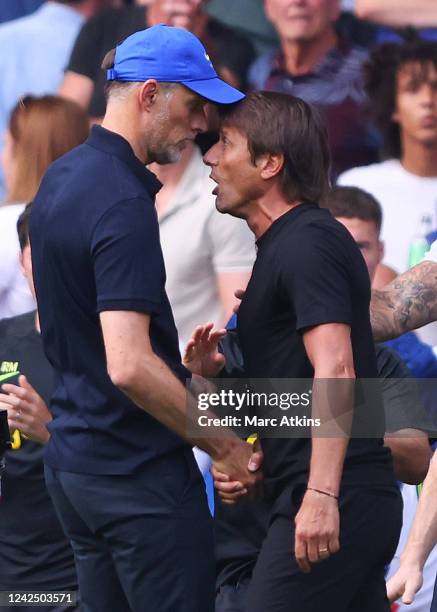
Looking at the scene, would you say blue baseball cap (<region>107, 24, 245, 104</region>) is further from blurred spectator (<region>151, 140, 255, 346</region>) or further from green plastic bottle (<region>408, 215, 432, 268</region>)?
green plastic bottle (<region>408, 215, 432, 268</region>)

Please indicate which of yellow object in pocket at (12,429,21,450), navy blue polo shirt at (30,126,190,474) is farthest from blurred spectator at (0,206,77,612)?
navy blue polo shirt at (30,126,190,474)

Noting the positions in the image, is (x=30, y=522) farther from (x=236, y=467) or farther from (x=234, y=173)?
(x=234, y=173)

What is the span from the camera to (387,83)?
529cm

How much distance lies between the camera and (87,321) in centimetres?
300

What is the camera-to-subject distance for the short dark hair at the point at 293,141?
3.10 metres

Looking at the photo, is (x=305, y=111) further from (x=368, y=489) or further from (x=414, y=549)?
(x=414, y=549)

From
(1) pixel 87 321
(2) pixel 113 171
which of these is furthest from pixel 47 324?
(2) pixel 113 171

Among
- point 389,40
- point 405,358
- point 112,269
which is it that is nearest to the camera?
point 112,269

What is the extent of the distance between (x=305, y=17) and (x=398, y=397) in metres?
2.27

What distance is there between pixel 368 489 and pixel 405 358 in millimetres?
1241

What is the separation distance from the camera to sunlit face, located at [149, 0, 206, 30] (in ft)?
17.9

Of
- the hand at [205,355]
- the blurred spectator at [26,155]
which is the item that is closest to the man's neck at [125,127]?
the hand at [205,355]

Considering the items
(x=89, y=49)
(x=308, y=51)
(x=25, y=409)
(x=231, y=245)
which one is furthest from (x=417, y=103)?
(x=25, y=409)

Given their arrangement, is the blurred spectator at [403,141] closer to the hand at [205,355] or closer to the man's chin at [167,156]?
the hand at [205,355]
